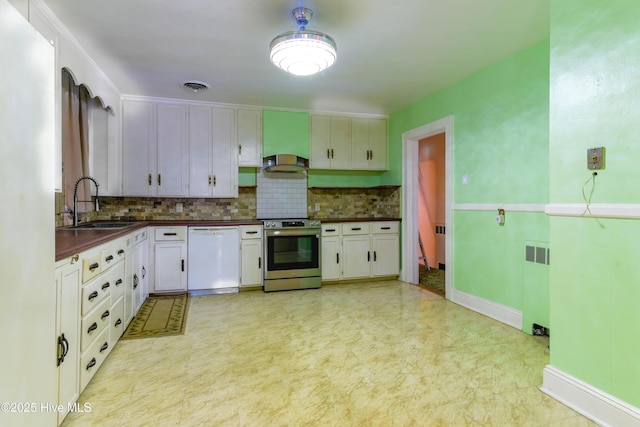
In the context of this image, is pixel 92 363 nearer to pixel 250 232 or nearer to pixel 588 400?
pixel 250 232

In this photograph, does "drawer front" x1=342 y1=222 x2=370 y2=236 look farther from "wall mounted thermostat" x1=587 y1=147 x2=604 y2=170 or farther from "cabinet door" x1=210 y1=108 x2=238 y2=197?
"wall mounted thermostat" x1=587 y1=147 x2=604 y2=170

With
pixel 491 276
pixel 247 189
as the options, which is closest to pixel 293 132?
pixel 247 189

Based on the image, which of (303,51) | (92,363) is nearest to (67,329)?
(92,363)

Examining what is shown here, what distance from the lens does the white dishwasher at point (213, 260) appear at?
405cm

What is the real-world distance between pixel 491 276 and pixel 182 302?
129 inches

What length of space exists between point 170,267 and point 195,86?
83.5 inches

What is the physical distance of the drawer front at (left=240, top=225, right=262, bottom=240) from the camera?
4172 mm

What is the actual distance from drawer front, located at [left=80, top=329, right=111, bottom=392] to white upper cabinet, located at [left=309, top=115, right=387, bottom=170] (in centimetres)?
324

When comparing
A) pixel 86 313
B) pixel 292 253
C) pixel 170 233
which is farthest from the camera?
pixel 292 253

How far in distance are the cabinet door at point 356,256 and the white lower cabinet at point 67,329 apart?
3.23 meters

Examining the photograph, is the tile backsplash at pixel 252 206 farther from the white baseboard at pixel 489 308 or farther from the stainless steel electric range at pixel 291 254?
the white baseboard at pixel 489 308

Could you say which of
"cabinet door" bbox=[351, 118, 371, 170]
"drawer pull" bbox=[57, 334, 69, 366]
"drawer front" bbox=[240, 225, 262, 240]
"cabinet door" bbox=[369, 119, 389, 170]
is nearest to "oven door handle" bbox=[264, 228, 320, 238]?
"drawer front" bbox=[240, 225, 262, 240]

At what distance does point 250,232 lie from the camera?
13.8 ft

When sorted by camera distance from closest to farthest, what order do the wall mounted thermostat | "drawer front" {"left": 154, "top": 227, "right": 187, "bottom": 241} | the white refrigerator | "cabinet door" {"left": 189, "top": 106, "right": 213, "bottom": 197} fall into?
the white refrigerator → the wall mounted thermostat → "drawer front" {"left": 154, "top": 227, "right": 187, "bottom": 241} → "cabinet door" {"left": 189, "top": 106, "right": 213, "bottom": 197}
